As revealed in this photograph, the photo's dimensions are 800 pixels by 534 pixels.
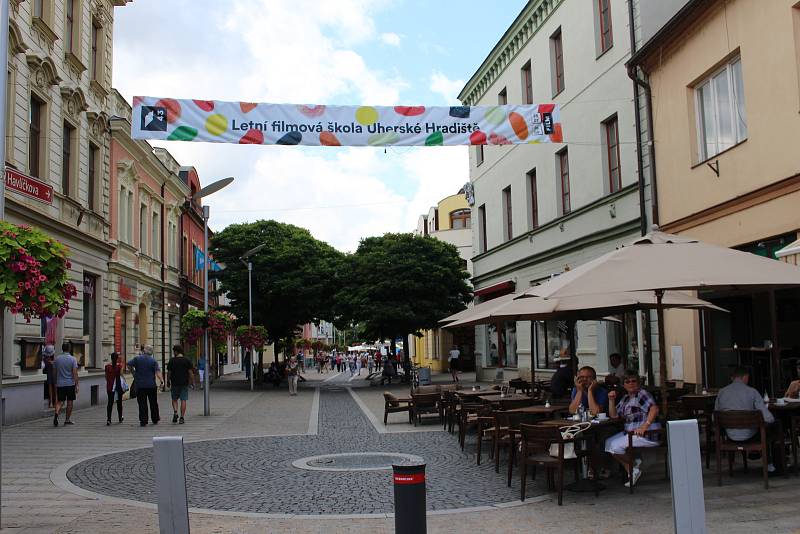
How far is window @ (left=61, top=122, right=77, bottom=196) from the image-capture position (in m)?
20.9

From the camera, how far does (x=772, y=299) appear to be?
12.1 m

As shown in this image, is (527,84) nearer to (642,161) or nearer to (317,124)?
(642,161)

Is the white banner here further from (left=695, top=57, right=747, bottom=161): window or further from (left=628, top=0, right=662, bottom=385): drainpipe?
(left=628, top=0, right=662, bottom=385): drainpipe

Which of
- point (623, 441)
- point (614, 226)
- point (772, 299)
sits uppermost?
point (614, 226)

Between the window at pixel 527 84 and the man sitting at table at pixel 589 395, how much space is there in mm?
16744

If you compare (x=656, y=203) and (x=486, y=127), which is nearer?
A: (x=486, y=127)

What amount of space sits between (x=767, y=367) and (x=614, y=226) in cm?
591

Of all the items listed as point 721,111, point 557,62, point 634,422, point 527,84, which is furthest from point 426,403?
point 527,84

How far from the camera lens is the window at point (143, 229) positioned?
1174 inches

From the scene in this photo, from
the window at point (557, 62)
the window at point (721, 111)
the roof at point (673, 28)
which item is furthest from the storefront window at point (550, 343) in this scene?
the window at point (721, 111)

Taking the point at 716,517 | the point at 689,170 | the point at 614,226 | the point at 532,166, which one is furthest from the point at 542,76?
the point at 716,517

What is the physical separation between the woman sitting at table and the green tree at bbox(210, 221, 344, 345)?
89.2 ft

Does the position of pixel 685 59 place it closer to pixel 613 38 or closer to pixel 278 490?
pixel 613 38

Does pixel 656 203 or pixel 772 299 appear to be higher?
pixel 656 203
